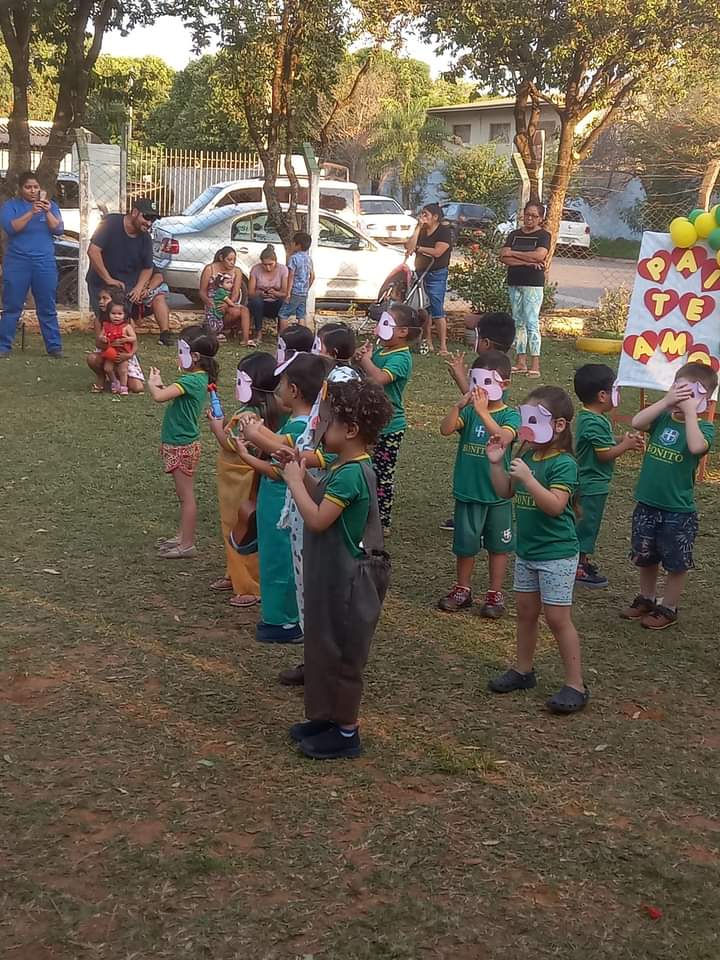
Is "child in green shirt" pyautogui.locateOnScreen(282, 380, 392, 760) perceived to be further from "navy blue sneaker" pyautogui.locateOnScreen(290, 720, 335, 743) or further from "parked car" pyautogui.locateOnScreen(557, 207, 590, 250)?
"parked car" pyautogui.locateOnScreen(557, 207, 590, 250)

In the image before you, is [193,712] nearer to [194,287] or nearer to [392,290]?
[392,290]

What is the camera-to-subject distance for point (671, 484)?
4.96m

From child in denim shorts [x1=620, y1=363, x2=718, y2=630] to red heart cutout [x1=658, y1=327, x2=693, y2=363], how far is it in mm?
2152

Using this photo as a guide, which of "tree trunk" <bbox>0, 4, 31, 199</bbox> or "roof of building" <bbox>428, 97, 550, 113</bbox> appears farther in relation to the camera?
"roof of building" <bbox>428, 97, 550, 113</bbox>

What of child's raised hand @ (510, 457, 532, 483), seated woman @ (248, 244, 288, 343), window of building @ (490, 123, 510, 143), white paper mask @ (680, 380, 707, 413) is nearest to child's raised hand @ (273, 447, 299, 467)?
child's raised hand @ (510, 457, 532, 483)

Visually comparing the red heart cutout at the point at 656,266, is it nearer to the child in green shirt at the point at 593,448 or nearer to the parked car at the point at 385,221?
the child in green shirt at the point at 593,448

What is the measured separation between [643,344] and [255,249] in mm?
8576

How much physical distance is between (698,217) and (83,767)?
540cm

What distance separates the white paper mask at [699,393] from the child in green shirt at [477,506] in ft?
2.54

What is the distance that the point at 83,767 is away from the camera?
11.8 ft

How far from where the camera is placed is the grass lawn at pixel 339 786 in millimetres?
2852

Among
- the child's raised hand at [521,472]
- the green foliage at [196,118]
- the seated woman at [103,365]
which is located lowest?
the seated woman at [103,365]

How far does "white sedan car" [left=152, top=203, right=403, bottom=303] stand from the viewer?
1455 centimetres

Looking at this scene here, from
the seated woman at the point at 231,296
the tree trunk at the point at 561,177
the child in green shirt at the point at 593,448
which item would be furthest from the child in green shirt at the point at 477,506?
the tree trunk at the point at 561,177
